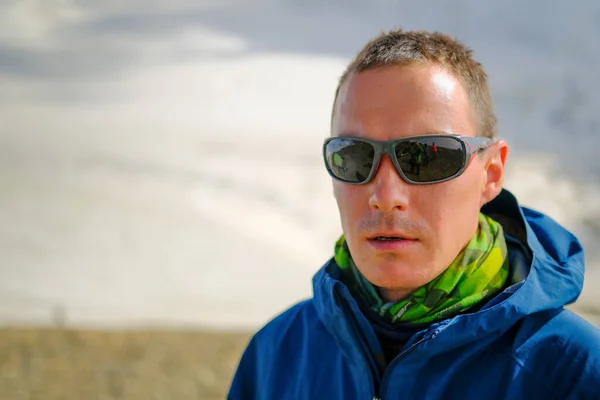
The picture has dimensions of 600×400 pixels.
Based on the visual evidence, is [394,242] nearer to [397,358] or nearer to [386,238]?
[386,238]

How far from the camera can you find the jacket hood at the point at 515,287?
1.31m

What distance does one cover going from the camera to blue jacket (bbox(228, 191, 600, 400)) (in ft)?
4.28

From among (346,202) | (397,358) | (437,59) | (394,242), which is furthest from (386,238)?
(437,59)

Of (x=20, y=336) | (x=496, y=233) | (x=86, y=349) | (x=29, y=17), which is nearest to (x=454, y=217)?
(x=496, y=233)

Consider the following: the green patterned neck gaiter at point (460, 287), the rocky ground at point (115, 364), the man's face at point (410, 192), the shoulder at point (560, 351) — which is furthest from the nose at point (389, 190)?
the rocky ground at point (115, 364)

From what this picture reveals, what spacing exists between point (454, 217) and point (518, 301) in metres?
0.22

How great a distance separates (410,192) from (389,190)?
44 mm

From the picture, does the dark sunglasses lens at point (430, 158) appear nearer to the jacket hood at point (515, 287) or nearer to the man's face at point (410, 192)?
the man's face at point (410, 192)

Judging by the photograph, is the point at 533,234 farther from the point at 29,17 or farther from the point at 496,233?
the point at 29,17

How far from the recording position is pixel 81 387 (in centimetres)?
392

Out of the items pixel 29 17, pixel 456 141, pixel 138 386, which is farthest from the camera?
pixel 29 17

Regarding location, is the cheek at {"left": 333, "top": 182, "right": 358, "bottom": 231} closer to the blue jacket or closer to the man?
the man

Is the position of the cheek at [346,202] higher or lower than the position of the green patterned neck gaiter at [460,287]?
higher

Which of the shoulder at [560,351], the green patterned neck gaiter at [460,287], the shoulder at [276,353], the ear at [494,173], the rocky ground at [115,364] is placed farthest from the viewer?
the rocky ground at [115,364]
